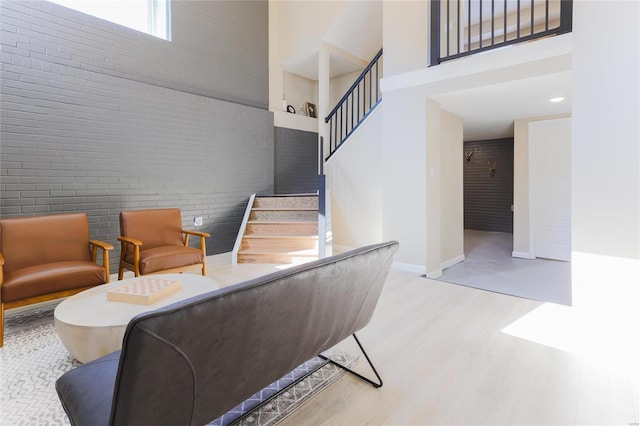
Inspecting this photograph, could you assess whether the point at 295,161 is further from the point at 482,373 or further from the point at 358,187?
the point at 482,373

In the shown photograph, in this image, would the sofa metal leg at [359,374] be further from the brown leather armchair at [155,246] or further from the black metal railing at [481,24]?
the black metal railing at [481,24]

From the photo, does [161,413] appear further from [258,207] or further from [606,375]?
[258,207]

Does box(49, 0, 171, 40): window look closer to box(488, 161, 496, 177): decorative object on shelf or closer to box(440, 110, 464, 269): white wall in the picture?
box(440, 110, 464, 269): white wall

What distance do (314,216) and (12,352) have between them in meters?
3.76

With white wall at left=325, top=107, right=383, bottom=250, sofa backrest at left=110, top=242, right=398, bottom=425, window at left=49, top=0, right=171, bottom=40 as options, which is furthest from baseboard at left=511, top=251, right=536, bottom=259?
window at left=49, top=0, right=171, bottom=40

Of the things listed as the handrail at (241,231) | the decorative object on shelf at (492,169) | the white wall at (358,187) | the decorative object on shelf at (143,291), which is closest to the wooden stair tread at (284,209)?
the handrail at (241,231)

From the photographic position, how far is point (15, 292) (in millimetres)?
2498

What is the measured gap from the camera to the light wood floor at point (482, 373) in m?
1.66

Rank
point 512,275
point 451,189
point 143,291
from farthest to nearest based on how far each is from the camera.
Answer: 1. point 451,189
2. point 512,275
3. point 143,291

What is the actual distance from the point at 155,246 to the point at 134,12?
3165mm

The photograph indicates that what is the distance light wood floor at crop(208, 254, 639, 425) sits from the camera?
1.66 metres

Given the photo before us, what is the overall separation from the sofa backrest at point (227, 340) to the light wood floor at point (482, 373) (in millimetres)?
486

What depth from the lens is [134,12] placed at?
4578 millimetres

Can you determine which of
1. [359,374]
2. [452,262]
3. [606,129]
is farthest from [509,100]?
[359,374]
